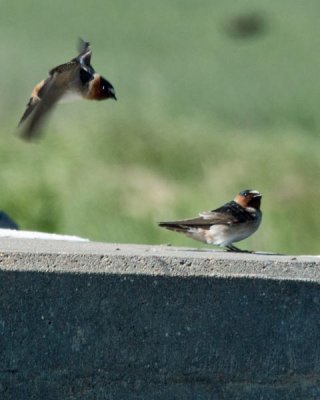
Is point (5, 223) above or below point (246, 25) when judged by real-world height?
below

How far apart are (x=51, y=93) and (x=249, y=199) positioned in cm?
173

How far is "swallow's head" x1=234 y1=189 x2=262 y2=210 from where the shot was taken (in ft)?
22.9

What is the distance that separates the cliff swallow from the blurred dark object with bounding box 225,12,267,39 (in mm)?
9540

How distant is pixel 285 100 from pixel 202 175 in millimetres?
2070

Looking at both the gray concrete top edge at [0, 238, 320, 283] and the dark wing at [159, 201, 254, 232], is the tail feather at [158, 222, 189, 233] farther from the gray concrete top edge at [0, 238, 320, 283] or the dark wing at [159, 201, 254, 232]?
the gray concrete top edge at [0, 238, 320, 283]

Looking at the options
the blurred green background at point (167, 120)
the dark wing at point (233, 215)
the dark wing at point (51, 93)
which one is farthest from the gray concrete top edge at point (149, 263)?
the blurred green background at point (167, 120)

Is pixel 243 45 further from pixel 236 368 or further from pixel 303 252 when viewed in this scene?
pixel 236 368

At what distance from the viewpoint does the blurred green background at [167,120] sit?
11180 mm

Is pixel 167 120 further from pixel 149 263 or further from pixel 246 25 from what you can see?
pixel 149 263

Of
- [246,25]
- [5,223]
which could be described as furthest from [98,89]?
[246,25]

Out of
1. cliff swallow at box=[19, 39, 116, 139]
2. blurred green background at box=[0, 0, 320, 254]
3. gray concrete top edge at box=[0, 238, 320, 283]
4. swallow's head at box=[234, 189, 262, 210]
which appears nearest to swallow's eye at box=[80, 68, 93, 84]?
cliff swallow at box=[19, 39, 116, 139]

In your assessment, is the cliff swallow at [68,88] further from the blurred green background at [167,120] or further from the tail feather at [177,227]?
the blurred green background at [167,120]

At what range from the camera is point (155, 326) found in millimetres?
4723

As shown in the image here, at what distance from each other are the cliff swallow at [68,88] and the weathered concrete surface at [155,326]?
875 millimetres
